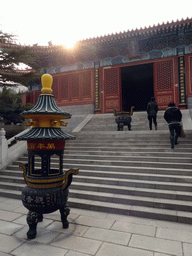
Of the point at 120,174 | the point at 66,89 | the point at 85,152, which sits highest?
the point at 66,89

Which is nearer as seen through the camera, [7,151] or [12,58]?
[7,151]

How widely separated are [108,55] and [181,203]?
11139mm

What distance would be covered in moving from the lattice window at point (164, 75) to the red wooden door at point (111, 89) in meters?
2.64

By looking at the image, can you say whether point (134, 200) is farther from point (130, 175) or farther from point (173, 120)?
point (173, 120)

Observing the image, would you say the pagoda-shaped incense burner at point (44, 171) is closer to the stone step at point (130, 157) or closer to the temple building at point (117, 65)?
the stone step at point (130, 157)

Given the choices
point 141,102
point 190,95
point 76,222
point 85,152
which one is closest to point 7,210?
point 76,222

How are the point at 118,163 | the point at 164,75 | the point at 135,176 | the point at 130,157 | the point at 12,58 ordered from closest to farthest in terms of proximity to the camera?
1. the point at 135,176
2. the point at 118,163
3. the point at 130,157
4. the point at 12,58
5. the point at 164,75

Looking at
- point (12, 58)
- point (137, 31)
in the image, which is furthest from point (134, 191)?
point (137, 31)

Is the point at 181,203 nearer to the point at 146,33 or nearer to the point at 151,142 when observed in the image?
the point at 151,142

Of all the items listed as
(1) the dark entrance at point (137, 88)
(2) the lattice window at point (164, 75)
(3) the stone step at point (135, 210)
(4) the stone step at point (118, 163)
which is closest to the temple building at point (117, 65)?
(2) the lattice window at point (164, 75)

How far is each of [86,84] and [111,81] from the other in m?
1.91

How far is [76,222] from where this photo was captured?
10.6ft

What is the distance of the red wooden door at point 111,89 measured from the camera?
1233 cm

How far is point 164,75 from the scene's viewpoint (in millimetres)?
11375
